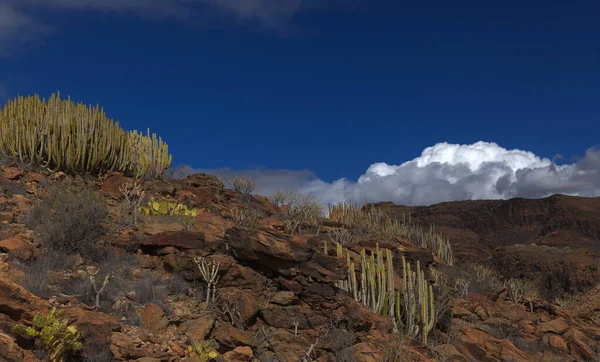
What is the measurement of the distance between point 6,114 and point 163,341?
1114cm

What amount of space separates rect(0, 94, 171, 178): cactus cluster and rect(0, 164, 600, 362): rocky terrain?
1.94ft

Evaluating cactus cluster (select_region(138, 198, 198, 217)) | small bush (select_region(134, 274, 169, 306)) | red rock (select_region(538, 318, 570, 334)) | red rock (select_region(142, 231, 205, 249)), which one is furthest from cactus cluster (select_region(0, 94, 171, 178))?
red rock (select_region(538, 318, 570, 334))

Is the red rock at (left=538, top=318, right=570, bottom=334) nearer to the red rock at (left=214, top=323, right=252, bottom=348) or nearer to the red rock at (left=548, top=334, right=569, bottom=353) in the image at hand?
the red rock at (left=548, top=334, right=569, bottom=353)

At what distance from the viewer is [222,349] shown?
6059mm

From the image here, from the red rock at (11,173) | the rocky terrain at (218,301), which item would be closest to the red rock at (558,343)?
the rocky terrain at (218,301)

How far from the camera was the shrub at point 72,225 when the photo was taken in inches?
295

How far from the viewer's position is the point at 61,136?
12.5m

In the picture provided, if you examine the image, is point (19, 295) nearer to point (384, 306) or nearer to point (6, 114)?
point (384, 306)

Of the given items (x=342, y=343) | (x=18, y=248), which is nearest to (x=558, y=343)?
(x=342, y=343)

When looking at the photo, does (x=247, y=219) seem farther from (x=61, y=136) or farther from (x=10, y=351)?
(x=10, y=351)

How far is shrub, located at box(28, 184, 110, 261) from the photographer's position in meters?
7.49

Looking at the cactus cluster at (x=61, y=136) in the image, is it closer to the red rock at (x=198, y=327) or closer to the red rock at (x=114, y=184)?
the red rock at (x=114, y=184)

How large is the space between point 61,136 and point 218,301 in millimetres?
8061

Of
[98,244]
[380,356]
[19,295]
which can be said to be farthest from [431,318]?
[19,295]
